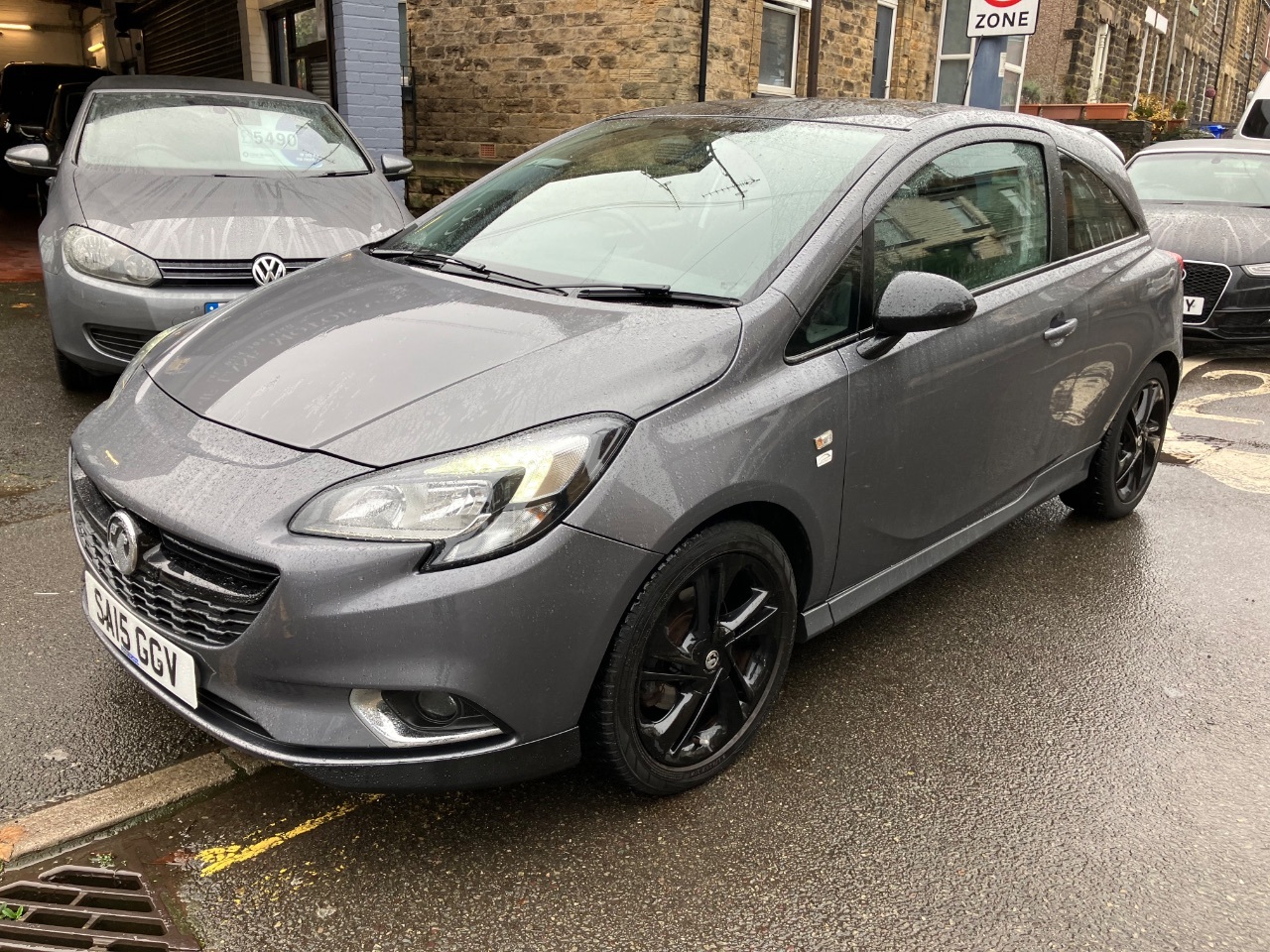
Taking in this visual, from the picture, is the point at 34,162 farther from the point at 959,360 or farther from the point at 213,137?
the point at 959,360

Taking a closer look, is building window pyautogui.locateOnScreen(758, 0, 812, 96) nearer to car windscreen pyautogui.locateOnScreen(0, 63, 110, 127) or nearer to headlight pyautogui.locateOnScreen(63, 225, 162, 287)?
headlight pyautogui.locateOnScreen(63, 225, 162, 287)

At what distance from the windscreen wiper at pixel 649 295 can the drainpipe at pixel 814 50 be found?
10724 millimetres

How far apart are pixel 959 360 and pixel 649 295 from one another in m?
1.02

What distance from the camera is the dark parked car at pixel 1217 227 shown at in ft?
25.1

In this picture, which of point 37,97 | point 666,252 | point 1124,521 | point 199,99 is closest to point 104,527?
point 666,252

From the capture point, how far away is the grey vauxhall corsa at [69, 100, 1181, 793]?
214 cm

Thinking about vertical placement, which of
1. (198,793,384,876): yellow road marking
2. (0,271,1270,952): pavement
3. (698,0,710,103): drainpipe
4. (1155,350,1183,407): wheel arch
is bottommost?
(0,271,1270,952): pavement

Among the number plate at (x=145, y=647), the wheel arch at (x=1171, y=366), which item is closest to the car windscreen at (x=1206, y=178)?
the wheel arch at (x=1171, y=366)

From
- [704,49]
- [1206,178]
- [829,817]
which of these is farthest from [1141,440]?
[704,49]

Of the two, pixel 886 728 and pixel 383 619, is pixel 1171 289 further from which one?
pixel 383 619

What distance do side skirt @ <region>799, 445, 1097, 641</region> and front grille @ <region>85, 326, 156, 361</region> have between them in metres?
3.60

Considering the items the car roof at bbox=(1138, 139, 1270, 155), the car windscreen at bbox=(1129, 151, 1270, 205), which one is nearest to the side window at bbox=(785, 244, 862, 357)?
the car windscreen at bbox=(1129, 151, 1270, 205)

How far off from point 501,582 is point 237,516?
→ 56 centimetres

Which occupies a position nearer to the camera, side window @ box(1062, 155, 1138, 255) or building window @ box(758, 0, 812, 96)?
side window @ box(1062, 155, 1138, 255)
